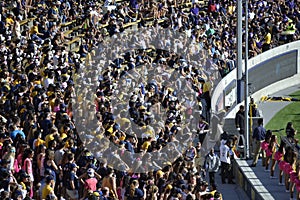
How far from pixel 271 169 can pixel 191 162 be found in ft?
8.87

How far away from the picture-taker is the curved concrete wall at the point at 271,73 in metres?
35.8

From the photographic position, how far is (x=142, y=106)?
1122 inches

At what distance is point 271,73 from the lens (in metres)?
39.5

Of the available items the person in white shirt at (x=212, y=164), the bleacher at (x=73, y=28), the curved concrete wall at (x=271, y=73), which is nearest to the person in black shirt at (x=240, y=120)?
the person in white shirt at (x=212, y=164)

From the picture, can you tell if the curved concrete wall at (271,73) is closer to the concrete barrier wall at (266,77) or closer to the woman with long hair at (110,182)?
the concrete barrier wall at (266,77)

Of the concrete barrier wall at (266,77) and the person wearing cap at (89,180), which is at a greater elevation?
the concrete barrier wall at (266,77)

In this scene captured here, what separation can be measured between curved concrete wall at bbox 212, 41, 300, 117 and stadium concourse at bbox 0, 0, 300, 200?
0.78 m

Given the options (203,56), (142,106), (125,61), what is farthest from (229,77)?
(142,106)

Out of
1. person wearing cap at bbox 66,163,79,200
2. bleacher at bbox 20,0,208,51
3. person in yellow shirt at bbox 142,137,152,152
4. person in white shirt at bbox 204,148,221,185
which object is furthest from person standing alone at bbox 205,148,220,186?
bleacher at bbox 20,0,208,51

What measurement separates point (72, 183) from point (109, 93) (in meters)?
8.68

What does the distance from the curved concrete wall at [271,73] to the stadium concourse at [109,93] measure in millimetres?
777

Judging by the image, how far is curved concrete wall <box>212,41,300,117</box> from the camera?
35.8 metres

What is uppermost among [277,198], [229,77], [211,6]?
[211,6]

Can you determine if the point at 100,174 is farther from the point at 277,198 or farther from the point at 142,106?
the point at 142,106
